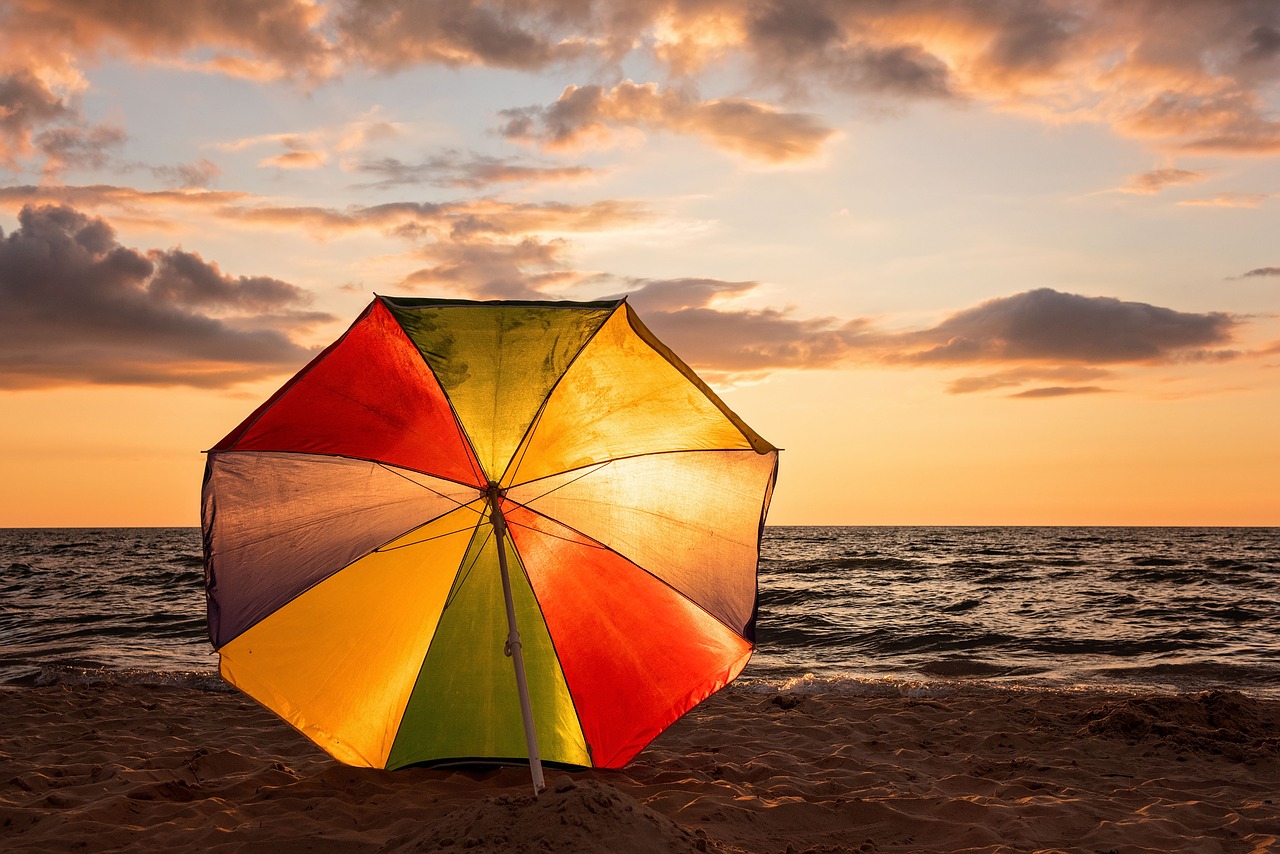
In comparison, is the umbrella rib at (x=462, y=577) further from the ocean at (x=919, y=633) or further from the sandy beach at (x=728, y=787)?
the ocean at (x=919, y=633)

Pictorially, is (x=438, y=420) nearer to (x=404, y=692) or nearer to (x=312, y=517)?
(x=312, y=517)

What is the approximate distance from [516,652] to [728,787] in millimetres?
1997

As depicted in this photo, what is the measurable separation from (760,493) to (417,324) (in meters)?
1.82

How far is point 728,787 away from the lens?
4.96 metres

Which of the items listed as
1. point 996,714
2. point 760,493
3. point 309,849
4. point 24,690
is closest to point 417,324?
point 760,493

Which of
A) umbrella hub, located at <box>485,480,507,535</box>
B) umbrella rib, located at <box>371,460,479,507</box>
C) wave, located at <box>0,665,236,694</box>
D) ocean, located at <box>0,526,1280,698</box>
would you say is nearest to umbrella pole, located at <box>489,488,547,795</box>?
umbrella hub, located at <box>485,480,507,535</box>

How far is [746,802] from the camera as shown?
465 centimetres

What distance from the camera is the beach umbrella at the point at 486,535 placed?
12.4ft

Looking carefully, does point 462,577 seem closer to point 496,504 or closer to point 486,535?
point 486,535

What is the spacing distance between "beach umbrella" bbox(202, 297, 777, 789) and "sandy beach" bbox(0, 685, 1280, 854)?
0.42 metres

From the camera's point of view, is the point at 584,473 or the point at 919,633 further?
the point at 919,633

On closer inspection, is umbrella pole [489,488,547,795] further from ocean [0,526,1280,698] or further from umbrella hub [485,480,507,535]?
ocean [0,526,1280,698]

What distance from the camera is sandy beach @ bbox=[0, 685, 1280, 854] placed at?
154 inches

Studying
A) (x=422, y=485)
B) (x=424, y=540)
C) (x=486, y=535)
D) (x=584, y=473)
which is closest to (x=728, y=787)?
(x=486, y=535)
